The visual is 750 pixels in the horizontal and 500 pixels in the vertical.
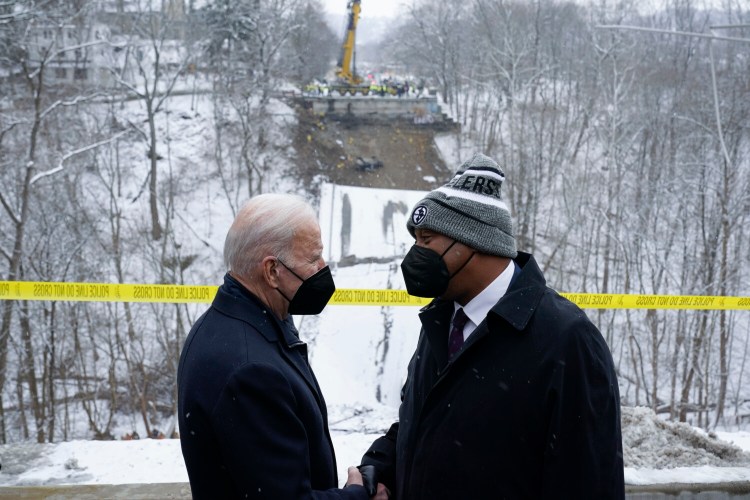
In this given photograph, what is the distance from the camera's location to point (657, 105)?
96.1 ft

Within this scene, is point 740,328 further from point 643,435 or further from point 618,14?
point 643,435

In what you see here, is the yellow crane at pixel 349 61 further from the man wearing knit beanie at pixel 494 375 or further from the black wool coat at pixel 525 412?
the black wool coat at pixel 525 412

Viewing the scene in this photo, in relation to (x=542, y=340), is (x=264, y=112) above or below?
above

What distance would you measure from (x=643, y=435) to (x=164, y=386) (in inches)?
701

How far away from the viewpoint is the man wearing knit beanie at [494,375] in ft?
7.17

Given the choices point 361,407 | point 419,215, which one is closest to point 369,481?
point 419,215

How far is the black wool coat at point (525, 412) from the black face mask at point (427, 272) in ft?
0.90

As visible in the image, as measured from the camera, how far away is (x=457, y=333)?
2.61 meters

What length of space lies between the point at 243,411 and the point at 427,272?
0.90m

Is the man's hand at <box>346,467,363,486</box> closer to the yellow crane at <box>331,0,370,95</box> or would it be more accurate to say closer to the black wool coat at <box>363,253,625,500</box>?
the black wool coat at <box>363,253,625,500</box>

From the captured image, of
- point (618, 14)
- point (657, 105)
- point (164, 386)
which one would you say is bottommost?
point (164, 386)

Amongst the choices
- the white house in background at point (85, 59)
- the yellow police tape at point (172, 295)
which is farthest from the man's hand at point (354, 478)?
the white house in background at point (85, 59)

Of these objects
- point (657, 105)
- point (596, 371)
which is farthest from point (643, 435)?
point (657, 105)

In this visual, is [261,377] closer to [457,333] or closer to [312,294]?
[312,294]
